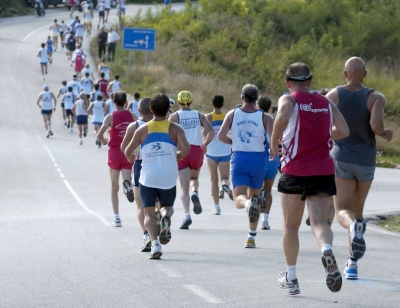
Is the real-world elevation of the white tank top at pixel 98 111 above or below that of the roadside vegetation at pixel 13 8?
above

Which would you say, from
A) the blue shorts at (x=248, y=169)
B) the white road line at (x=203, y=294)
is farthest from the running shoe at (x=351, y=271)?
the blue shorts at (x=248, y=169)

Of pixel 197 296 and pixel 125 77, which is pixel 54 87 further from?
pixel 197 296

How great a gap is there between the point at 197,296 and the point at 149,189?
7.94 feet

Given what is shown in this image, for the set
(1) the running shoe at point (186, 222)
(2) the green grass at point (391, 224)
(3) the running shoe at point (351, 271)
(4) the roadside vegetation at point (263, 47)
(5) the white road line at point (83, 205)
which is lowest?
(4) the roadside vegetation at point (263, 47)

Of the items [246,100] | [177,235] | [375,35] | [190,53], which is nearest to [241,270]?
[246,100]

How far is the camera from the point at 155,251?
9.78m

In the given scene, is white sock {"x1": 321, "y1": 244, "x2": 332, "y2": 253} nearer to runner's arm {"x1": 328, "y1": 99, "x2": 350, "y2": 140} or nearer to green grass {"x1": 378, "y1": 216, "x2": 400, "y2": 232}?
runner's arm {"x1": 328, "y1": 99, "x2": 350, "y2": 140}

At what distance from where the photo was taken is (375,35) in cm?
6525

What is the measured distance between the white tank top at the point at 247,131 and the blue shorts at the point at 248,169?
0.07m

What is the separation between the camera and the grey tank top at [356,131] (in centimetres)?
872

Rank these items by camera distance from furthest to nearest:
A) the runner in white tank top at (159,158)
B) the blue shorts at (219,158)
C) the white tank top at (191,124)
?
the blue shorts at (219,158), the white tank top at (191,124), the runner in white tank top at (159,158)

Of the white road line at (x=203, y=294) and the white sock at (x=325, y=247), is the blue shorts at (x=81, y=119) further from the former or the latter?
the white sock at (x=325, y=247)

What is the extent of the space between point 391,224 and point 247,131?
4425mm

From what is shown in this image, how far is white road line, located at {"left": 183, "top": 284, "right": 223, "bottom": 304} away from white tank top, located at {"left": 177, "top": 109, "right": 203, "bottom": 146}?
5332 mm
